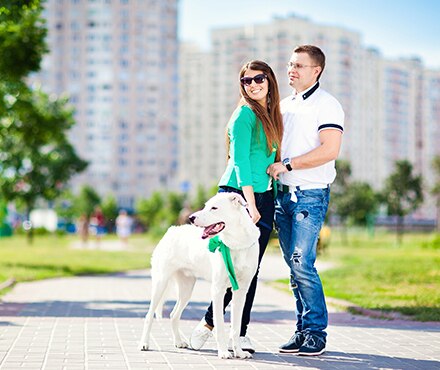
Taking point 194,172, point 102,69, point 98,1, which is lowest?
point 194,172

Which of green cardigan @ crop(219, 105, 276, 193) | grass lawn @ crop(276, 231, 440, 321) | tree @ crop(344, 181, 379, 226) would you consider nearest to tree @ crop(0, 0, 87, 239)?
grass lawn @ crop(276, 231, 440, 321)

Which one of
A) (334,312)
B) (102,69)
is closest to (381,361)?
(334,312)

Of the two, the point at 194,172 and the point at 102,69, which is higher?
the point at 102,69

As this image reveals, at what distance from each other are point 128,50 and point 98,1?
7.84m

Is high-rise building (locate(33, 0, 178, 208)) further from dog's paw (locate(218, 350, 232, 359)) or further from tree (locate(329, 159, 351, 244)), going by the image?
dog's paw (locate(218, 350, 232, 359))

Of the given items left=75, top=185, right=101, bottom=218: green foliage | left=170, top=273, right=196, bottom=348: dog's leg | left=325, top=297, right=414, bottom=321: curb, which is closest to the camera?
left=170, top=273, right=196, bottom=348: dog's leg

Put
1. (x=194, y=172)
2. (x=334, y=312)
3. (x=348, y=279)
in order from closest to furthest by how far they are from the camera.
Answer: (x=334, y=312), (x=348, y=279), (x=194, y=172)

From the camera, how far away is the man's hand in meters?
7.20

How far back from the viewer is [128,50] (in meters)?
121

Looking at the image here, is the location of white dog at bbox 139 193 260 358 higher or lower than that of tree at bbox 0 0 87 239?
lower

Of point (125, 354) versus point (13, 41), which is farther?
point (13, 41)

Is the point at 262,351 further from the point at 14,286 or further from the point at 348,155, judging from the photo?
the point at 348,155

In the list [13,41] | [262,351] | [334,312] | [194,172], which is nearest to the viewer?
[262,351]

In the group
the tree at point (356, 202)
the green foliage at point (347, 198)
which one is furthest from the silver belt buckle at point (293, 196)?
the tree at point (356, 202)
